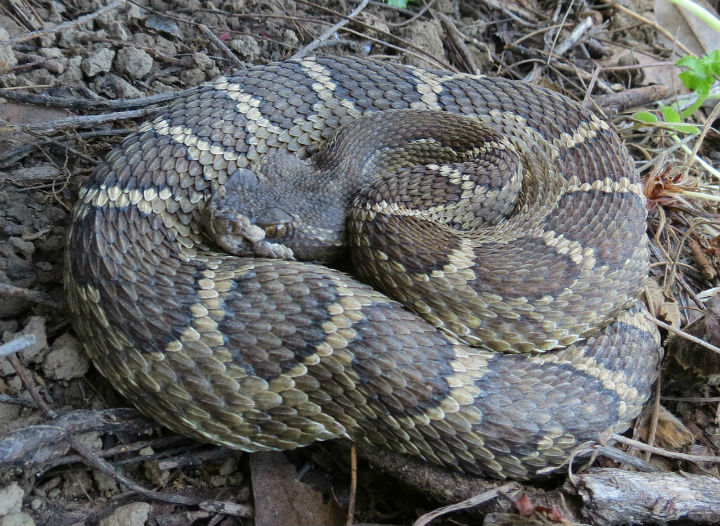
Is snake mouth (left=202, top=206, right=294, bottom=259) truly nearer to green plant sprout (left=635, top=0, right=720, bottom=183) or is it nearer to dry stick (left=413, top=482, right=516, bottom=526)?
dry stick (left=413, top=482, right=516, bottom=526)

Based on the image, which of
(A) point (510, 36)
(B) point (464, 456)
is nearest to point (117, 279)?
(B) point (464, 456)

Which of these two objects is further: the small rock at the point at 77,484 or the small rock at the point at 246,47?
the small rock at the point at 246,47

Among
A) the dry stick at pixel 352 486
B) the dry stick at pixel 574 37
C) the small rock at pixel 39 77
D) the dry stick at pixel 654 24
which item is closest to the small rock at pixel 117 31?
the small rock at pixel 39 77

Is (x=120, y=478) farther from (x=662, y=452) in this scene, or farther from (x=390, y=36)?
(x=390, y=36)

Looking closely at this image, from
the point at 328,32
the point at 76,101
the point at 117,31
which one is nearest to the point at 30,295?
the point at 76,101

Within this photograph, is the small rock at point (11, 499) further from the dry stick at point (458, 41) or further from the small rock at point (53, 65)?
the dry stick at point (458, 41)

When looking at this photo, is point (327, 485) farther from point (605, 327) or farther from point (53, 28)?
point (53, 28)

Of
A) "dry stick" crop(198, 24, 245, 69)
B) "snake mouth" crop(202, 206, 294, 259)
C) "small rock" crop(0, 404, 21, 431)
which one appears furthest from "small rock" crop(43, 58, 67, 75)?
"small rock" crop(0, 404, 21, 431)
